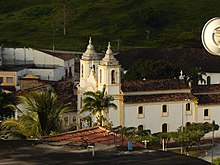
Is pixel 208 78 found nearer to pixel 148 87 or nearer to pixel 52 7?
pixel 148 87

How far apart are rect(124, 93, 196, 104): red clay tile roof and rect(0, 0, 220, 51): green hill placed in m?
45.4

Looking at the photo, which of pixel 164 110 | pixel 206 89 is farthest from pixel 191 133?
pixel 206 89

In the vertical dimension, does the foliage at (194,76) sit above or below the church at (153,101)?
above

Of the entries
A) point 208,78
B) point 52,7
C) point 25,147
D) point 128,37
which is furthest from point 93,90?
point 52,7

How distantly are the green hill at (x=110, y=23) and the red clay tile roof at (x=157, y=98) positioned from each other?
45.4 m

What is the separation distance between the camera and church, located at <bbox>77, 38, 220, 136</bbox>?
4253 cm

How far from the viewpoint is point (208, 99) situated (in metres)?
44.0

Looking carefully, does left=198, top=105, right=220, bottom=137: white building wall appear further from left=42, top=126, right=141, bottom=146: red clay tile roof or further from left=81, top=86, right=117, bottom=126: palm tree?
left=42, top=126, right=141, bottom=146: red clay tile roof

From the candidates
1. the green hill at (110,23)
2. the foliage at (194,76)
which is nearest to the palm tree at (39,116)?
the foliage at (194,76)

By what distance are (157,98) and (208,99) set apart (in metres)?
3.53

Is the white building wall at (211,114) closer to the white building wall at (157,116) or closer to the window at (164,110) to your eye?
the white building wall at (157,116)

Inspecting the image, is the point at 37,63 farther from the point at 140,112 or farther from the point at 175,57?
the point at 140,112

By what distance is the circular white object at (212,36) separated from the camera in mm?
11609

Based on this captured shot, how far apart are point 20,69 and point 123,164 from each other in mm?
47383
